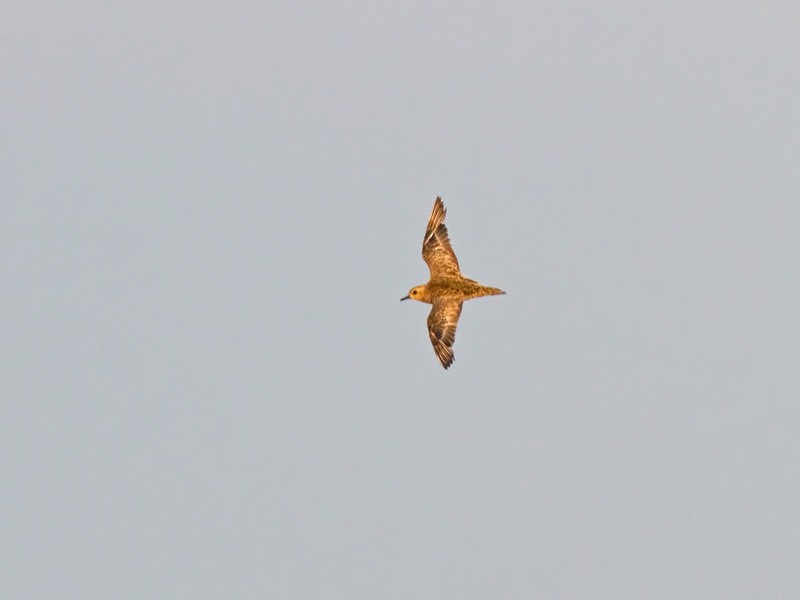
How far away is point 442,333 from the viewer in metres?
43.3

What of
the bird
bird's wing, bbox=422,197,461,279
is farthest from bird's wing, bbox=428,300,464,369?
bird's wing, bbox=422,197,461,279

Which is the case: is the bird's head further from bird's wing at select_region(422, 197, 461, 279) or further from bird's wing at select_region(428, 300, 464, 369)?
bird's wing at select_region(428, 300, 464, 369)

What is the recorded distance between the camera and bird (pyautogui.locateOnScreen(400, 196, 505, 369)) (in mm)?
43281

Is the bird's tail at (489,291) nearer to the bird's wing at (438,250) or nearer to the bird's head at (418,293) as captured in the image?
the bird's wing at (438,250)

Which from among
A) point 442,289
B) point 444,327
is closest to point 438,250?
point 442,289

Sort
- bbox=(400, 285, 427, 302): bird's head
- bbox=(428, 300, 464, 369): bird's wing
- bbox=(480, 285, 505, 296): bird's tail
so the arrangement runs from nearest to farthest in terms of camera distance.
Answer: bbox=(428, 300, 464, 369): bird's wing, bbox=(480, 285, 505, 296): bird's tail, bbox=(400, 285, 427, 302): bird's head

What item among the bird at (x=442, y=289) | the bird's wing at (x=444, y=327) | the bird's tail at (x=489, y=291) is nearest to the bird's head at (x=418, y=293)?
the bird at (x=442, y=289)

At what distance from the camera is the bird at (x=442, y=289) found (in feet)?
142

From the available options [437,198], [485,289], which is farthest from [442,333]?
[437,198]

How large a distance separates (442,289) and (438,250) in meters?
1.92

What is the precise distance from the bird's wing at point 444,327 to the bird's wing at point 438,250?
1.63 metres

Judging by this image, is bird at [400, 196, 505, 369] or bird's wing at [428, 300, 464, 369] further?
bird at [400, 196, 505, 369]

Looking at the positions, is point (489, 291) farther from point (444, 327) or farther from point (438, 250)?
point (438, 250)

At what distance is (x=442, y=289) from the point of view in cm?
4450
